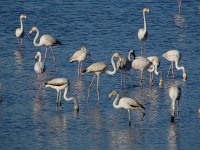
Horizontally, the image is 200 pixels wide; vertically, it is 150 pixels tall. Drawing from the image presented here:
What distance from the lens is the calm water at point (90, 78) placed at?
18625 mm

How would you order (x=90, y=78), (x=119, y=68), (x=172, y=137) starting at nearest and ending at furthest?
(x=172, y=137) → (x=119, y=68) → (x=90, y=78)

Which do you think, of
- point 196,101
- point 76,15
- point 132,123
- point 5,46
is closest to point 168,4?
point 76,15

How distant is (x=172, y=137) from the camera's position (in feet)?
61.3

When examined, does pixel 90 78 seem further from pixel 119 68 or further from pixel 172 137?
pixel 172 137

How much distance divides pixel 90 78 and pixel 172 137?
586cm

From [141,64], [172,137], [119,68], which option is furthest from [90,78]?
[172,137]

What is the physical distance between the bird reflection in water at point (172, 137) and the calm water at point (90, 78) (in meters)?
0.02

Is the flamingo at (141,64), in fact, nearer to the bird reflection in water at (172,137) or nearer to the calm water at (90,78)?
the calm water at (90,78)

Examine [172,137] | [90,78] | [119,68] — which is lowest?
[172,137]

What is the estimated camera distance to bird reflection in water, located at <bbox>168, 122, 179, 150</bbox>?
18047mm

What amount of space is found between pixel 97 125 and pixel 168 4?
1664cm

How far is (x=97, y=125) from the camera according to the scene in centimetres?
1955

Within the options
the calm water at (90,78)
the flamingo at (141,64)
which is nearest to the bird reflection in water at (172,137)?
the calm water at (90,78)

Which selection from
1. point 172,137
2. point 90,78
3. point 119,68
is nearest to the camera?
point 172,137
